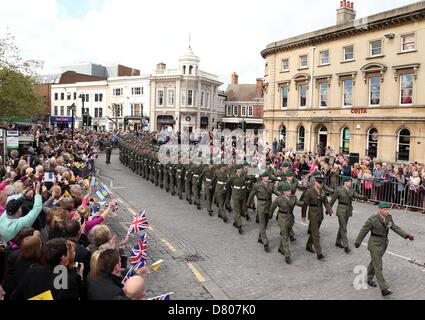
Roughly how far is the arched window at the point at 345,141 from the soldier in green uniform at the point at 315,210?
74.6 feet

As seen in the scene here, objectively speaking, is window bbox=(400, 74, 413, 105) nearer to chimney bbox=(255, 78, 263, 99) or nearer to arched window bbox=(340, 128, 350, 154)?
arched window bbox=(340, 128, 350, 154)

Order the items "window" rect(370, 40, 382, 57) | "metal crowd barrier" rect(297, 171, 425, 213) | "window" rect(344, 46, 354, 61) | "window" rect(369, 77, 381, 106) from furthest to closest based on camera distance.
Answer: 1. "window" rect(344, 46, 354, 61)
2. "window" rect(369, 77, 381, 106)
3. "window" rect(370, 40, 382, 57)
4. "metal crowd barrier" rect(297, 171, 425, 213)

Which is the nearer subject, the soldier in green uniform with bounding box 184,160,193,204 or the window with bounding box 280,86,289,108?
the soldier in green uniform with bounding box 184,160,193,204

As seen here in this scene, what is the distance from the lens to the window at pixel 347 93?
31192 mm

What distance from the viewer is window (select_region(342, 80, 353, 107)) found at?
31192 millimetres

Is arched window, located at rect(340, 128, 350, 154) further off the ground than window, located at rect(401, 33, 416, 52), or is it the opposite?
window, located at rect(401, 33, 416, 52)

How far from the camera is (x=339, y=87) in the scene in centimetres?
3192

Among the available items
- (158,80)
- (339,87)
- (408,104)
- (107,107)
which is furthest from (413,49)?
(107,107)

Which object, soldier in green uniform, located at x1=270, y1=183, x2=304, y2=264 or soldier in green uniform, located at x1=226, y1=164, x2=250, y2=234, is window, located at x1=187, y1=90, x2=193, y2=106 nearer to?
soldier in green uniform, located at x1=226, y1=164, x2=250, y2=234

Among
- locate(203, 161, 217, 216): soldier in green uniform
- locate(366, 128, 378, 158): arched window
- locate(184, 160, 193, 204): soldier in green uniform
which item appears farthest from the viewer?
locate(366, 128, 378, 158): arched window

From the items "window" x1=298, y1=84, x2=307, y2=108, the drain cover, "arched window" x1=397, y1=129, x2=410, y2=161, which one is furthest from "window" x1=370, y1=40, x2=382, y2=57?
the drain cover

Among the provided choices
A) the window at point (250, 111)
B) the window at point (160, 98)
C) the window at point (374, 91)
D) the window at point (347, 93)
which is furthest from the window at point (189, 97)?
the window at point (374, 91)

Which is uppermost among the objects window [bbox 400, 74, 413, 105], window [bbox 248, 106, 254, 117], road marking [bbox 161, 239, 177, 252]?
window [bbox 248, 106, 254, 117]
